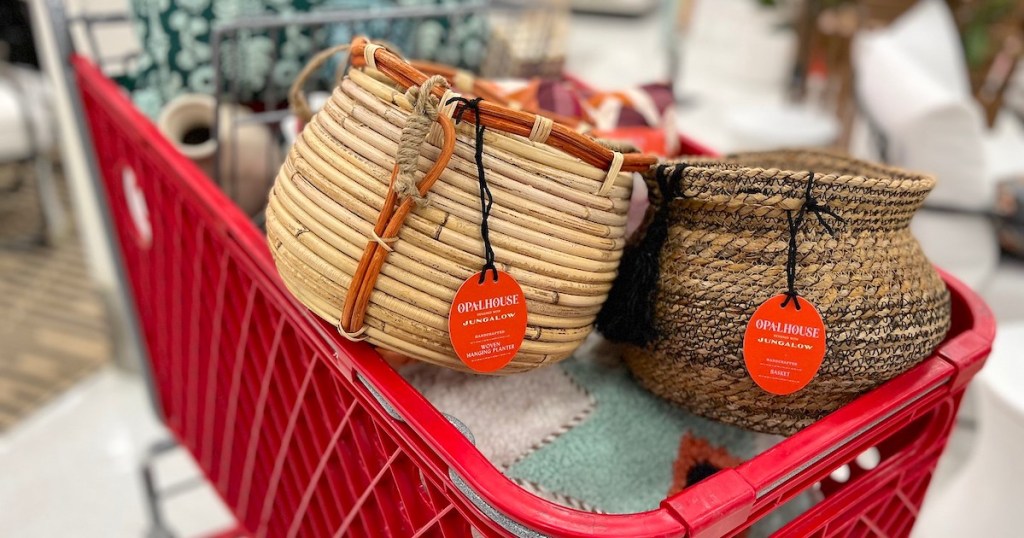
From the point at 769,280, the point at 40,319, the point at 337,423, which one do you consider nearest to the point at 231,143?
the point at 337,423

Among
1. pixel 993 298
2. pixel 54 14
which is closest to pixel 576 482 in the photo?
pixel 54 14

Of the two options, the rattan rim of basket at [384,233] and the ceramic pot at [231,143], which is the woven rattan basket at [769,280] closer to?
the rattan rim of basket at [384,233]

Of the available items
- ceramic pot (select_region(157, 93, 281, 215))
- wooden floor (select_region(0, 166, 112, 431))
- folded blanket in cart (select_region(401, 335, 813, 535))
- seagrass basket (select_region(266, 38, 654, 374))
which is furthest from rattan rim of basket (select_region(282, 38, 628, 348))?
wooden floor (select_region(0, 166, 112, 431))

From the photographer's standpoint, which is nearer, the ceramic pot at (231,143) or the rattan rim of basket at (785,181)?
the rattan rim of basket at (785,181)

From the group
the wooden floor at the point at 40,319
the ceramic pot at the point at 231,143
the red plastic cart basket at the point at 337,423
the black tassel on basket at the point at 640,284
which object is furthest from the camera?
the wooden floor at the point at 40,319

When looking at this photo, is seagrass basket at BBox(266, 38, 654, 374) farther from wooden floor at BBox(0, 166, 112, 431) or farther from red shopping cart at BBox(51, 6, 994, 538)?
wooden floor at BBox(0, 166, 112, 431)

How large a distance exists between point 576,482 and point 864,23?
9.78 feet

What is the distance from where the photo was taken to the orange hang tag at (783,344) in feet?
1.73

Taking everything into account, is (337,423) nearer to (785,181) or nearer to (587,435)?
(587,435)

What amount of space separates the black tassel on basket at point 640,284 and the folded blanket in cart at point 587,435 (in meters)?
0.08

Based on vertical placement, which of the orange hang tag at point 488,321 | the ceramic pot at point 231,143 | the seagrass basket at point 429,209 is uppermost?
the seagrass basket at point 429,209

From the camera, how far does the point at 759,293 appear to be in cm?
54

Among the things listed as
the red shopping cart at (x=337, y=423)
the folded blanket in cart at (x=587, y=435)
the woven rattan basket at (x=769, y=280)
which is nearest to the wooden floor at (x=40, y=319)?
the red shopping cart at (x=337, y=423)

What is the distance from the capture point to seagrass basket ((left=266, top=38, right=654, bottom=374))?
48 centimetres
